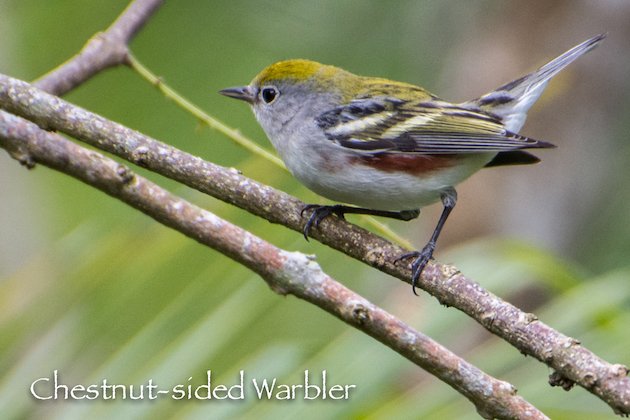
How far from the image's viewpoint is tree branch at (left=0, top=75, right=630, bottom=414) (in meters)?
2.72

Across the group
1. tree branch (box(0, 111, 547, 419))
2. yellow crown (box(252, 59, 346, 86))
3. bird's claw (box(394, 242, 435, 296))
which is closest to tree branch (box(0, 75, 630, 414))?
bird's claw (box(394, 242, 435, 296))

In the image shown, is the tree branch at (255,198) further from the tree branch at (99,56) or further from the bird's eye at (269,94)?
the bird's eye at (269,94)

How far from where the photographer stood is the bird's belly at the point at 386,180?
145 inches

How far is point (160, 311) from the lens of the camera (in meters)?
3.43

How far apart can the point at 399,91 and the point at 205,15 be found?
284cm

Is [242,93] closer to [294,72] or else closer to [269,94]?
[269,94]

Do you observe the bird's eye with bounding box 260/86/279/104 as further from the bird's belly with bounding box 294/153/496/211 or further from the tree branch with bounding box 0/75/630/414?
the tree branch with bounding box 0/75/630/414

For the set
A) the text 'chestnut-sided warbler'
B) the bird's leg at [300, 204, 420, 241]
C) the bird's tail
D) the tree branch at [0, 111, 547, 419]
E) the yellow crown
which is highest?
the bird's tail

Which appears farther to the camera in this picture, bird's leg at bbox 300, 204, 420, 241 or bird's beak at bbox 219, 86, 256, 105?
bird's beak at bbox 219, 86, 256, 105

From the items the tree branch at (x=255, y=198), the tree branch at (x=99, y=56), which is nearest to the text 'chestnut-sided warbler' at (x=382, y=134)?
the tree branch at (x=255, y=198)

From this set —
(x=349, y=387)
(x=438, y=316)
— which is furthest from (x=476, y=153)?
(x=349, y=387)

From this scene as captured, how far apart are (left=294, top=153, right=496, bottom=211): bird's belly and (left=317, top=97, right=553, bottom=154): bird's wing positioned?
8 cm

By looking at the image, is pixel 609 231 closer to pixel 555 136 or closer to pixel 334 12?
pixel 555 136

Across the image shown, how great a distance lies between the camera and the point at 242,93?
14.0 ft
